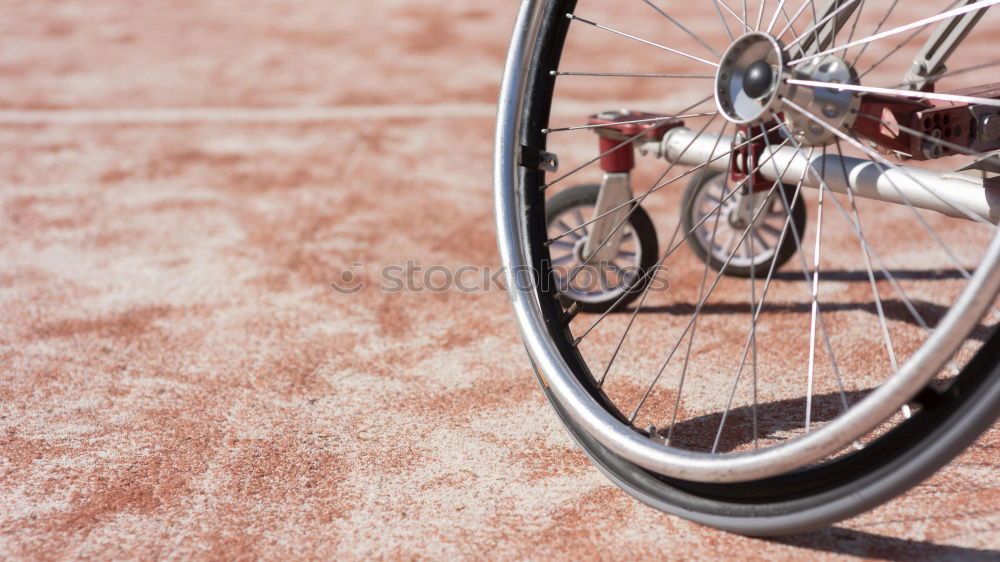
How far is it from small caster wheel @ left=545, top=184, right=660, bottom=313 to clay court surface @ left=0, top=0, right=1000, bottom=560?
0.33 meters

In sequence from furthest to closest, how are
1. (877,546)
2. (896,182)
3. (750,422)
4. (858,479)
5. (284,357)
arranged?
(284,357)
(750,422)
(896,182)
(877,546)
(858,479)

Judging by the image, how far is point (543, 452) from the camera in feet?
8.27

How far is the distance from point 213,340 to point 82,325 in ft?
1.91

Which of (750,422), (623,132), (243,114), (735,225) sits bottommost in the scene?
(243,114)

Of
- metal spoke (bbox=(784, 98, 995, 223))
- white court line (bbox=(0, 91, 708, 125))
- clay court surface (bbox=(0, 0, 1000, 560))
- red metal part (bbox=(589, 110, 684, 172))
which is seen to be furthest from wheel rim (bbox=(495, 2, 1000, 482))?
white court line (bbox=(0, 91, 708, 125))

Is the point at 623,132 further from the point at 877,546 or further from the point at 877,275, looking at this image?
the point at 877,546

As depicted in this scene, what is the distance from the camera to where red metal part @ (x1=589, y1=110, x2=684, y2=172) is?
300 cm

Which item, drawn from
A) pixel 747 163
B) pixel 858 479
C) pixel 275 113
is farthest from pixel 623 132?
pixel 275 113

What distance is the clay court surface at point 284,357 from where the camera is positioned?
218 centimetres

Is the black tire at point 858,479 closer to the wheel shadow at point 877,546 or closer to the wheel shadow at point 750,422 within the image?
the wheel shadow at point 877,546

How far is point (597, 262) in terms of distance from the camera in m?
3.22

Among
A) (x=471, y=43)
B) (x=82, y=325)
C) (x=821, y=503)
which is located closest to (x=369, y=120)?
(x=471, y=43)

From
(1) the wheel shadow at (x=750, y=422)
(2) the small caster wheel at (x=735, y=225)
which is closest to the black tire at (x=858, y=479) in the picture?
(1) the wheel shadow at (x=750, y=422)

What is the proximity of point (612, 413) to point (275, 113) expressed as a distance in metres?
4.55
